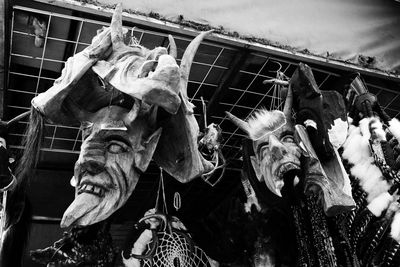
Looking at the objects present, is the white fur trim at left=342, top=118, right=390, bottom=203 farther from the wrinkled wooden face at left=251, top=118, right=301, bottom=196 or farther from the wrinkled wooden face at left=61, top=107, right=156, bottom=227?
the wrinkled wooden face at left=61, top=107, right=156, bottom=227

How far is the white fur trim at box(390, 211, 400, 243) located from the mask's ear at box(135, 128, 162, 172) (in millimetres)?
791

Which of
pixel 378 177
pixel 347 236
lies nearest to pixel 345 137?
pixel 378 177

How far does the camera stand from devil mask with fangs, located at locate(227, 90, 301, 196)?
52.7 inches

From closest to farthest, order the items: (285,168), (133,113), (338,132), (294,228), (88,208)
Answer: (88,208) < (133,113) < (285,168) < (338,132) < (294,228)

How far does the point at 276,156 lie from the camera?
1347 mm

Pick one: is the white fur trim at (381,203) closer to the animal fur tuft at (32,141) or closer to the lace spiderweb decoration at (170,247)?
the lace spiderweb decoration at (170,247)

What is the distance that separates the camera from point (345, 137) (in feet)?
4.79

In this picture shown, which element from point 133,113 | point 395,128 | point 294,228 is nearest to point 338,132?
point 395,128

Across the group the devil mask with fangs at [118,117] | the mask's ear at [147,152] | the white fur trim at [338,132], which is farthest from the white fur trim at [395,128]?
the mask's ear at [147,152]

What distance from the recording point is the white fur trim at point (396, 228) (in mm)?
1352

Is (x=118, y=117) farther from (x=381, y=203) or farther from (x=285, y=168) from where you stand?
(x=381, y=203)

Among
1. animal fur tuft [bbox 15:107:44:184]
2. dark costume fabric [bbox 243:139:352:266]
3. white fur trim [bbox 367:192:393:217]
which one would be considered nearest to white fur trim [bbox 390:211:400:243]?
white fur trim [bbox 367:192:393:217]

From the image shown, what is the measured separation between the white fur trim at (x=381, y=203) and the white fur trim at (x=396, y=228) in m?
0.04

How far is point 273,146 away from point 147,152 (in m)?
0.45
